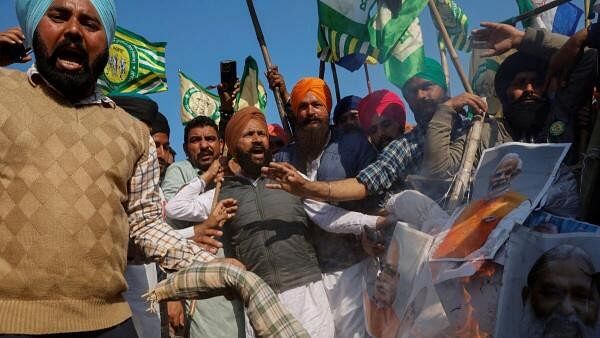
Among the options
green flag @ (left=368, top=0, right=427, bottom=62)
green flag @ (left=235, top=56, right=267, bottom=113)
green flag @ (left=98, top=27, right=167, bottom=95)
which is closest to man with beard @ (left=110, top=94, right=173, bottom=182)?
green flag @ (left=235, top=56, right=267, bottom=113)

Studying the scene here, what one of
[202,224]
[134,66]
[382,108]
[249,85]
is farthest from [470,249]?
[134,66]

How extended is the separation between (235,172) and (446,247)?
149 cm

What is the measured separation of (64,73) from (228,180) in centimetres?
166

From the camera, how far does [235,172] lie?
346 cm

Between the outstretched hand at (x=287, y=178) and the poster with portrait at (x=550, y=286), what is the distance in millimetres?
1165

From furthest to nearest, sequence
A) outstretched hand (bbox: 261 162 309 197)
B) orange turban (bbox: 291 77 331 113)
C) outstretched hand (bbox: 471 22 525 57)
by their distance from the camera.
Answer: orange turban (bbox: 291 77 331 113)
outstretched hand (bbox: 261 162 309 197)
outstretched hand (bbox: 471 22 525 57)

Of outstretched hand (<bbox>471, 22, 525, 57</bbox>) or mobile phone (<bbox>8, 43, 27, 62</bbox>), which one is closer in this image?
mobile phone (<bbox>8, 43, 27, 62</bbox>)

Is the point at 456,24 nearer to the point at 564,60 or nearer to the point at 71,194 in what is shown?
the point at 564,60

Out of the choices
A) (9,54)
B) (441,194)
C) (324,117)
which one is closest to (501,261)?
(441,194)

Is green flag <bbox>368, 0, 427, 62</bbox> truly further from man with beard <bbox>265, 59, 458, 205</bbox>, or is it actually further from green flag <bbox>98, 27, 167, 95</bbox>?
green flag <bbox>98, 27, 167, 95</bbox>

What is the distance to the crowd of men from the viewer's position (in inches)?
64.9

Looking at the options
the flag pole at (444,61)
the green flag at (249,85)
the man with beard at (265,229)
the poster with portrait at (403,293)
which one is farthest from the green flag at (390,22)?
the poster with portrait at (403,293)

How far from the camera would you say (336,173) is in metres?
3.28

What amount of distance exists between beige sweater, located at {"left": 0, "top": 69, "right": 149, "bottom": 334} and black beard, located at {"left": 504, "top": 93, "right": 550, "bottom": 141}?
1819 mm
